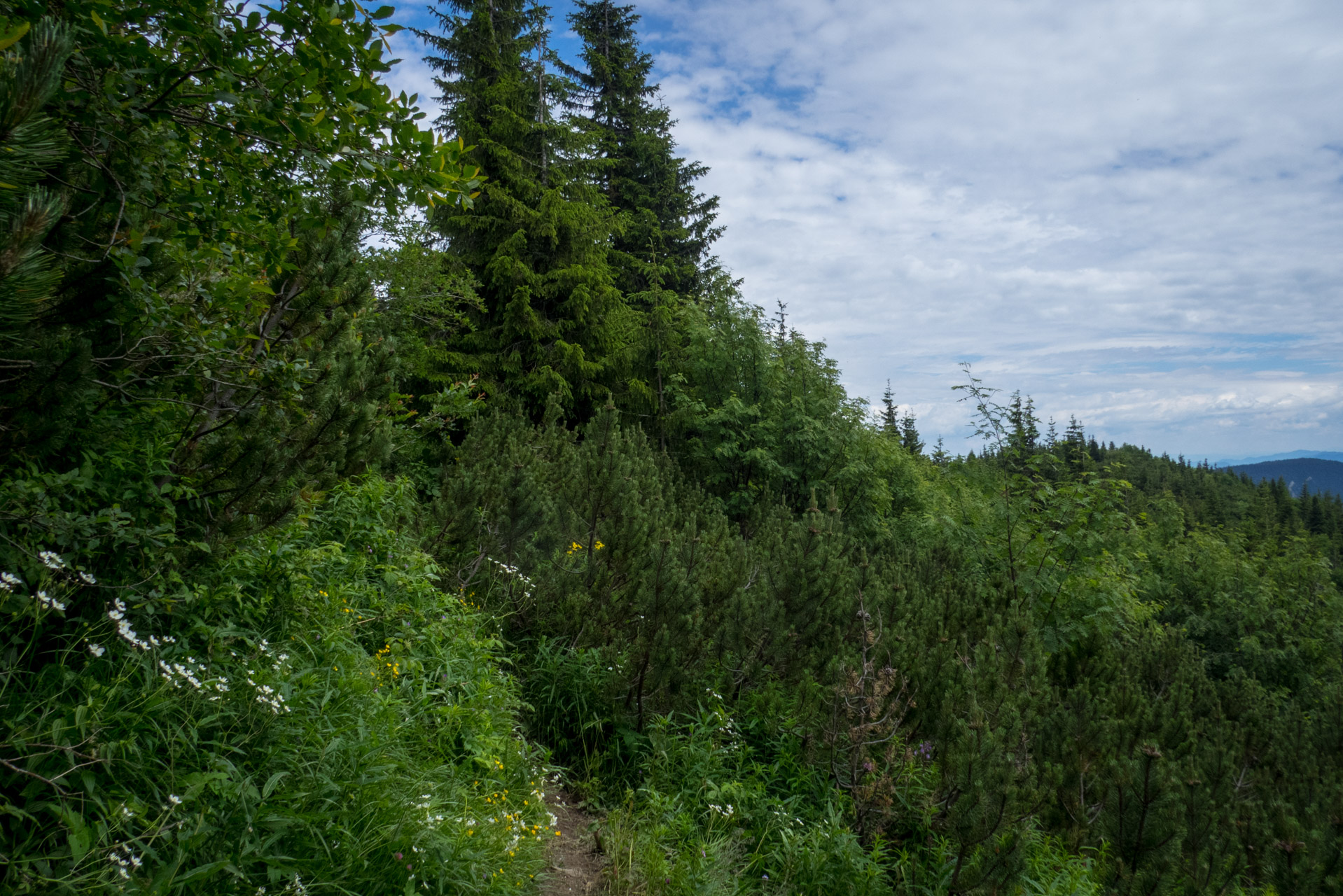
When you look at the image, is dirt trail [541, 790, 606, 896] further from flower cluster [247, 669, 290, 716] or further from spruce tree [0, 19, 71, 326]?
spruce tree [0, 19, 71, 326]

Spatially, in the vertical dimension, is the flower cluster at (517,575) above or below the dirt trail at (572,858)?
above

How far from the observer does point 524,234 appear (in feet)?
A: 34.1

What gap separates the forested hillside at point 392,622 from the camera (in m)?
1.92

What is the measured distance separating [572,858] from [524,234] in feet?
30.7

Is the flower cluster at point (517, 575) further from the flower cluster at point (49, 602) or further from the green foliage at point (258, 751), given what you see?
the flower cluster at point (49, 602)

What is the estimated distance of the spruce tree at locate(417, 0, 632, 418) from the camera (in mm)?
10148

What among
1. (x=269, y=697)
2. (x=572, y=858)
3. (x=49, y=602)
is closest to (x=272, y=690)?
(x=269, y=697)

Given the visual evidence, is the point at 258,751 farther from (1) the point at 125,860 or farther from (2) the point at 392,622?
(2) the point at 392,622

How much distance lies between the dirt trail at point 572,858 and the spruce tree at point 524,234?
6.70 meters

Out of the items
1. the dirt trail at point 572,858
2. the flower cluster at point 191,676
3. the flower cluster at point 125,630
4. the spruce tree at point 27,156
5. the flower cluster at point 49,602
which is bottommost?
the dirt trail at point 572,858

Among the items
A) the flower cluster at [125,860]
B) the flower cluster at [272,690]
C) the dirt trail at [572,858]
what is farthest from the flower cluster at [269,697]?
A: the dirt trail at [572,858]

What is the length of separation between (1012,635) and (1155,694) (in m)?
3.57

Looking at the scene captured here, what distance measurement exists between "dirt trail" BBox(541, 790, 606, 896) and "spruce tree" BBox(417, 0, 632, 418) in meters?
6.70

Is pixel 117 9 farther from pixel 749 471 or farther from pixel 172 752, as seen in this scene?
pixel 749 471
